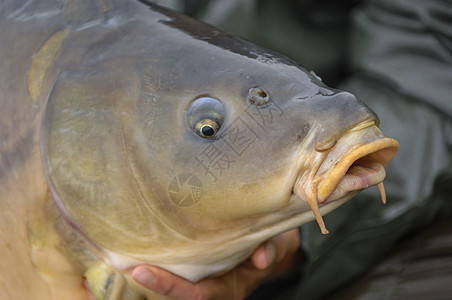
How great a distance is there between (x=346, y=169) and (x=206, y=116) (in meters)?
0.23

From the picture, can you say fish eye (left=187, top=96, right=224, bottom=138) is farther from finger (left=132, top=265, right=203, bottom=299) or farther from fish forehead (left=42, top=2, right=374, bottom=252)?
finger (left=132, top=265, right=203, bottom=299)

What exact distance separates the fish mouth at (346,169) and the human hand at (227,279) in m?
0.35

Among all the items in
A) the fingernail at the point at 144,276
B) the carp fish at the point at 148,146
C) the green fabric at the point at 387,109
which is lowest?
the green fabric at the point at 387,109

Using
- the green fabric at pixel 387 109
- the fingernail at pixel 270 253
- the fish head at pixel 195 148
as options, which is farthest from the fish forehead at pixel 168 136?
the green fabric at pixel 387 109

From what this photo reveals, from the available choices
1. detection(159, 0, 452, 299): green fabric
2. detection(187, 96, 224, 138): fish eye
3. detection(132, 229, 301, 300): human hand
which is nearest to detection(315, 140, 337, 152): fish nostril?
detection(187, 96, 224, 138): fish eye

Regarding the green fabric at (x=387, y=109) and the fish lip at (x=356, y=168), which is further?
the green fabric at (x=387, y=109)

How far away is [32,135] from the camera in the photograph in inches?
37.5

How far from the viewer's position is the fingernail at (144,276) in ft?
3.27

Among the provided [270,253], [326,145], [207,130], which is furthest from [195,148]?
[270,253]

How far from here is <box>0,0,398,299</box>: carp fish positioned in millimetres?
812

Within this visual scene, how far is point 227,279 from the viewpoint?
4.10 ft

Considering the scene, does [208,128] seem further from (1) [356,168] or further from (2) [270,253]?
(2) [270,253]

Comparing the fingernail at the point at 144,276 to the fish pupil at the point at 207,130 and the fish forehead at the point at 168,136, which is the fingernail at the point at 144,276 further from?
the fish pupil at the point at 207,130

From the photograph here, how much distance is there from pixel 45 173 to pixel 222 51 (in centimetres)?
34
